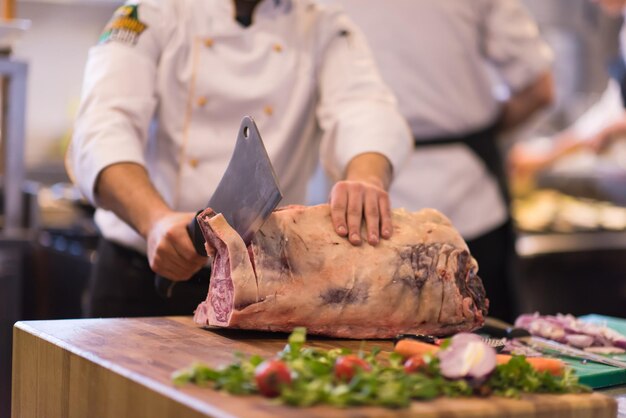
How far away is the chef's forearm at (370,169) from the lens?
7.47ft

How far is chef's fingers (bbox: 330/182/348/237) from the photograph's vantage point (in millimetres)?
1949

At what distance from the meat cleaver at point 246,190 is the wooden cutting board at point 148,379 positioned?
0.21 meters

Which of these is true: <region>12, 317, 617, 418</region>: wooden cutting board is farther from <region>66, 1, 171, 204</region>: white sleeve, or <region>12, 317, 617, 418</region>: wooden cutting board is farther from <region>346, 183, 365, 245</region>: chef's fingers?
<region>66, 1, 171, 204</region>: white sleeve

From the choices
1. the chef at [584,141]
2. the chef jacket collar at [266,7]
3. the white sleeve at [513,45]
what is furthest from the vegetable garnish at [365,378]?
the chef at [584,141]

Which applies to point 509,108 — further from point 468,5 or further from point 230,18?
point 230,18

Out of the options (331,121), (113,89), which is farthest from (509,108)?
(113,89)

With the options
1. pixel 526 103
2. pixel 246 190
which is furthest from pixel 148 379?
pixel 526 103

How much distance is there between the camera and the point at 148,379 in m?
1.41

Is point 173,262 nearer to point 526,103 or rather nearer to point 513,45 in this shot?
point 513,45

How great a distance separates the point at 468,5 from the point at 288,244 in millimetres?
2104

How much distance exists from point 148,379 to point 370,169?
1020 millimetres

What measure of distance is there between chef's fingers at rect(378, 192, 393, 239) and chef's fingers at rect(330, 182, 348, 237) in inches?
3.0

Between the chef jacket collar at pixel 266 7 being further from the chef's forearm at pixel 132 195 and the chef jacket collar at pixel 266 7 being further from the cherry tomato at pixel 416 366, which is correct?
the cherry tomato at pixel 416 366

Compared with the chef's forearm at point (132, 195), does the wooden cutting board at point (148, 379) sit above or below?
below
